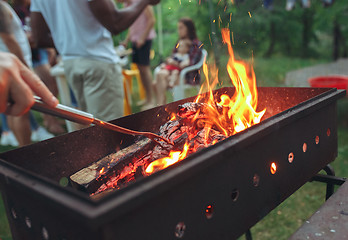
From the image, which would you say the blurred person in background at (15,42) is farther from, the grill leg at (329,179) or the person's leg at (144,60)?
the grill leg at (329,179)

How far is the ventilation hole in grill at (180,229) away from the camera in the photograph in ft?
3.14

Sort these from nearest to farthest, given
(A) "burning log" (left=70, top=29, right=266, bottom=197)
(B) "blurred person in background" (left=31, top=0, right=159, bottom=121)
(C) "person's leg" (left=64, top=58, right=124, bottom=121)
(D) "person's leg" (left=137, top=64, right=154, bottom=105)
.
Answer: (A) "burning log" (left=70, top=29, right=266, bottom=197) < (B) "blurred person in background" (left=31, top=0, right=159, bottom=121) < (C) "person's leg" (left=64, top=58, right=124, bottom=121) < (D) "person's leg" (left=137, top=64, right=154, bottom=105)

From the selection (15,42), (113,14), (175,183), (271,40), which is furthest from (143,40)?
(271,40)

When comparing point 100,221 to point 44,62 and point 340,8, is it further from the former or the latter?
point 340,8

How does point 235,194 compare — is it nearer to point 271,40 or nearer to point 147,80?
point 147,80

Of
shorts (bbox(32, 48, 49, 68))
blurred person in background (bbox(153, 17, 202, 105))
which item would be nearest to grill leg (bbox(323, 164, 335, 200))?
blurred person in background (bbox(153, 17, 202, 105))

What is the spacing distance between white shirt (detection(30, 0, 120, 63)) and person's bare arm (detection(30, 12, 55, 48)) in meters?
0.07

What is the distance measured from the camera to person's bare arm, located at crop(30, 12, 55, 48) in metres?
2.50

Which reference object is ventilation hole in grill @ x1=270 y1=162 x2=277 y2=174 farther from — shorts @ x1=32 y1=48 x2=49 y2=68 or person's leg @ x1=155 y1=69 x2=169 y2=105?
person's leg @ x1=155 y1=69 x2=169 y2=105

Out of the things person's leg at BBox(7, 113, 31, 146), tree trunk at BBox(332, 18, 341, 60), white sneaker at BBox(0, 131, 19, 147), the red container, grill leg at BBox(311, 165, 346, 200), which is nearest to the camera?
grill leg at BBox(311, 165, 346, 200)

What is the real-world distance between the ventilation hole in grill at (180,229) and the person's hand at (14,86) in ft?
1.80

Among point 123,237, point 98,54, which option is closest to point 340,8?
point 98,54

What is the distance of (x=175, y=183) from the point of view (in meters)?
0.87

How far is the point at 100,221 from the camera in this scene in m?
0.70
